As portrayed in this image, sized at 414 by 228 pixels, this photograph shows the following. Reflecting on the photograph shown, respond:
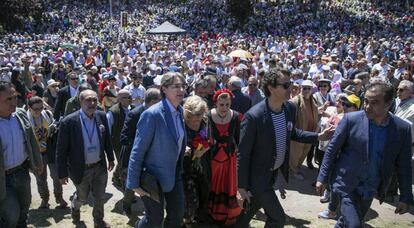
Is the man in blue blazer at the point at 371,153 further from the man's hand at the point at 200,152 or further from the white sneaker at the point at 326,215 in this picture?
the white sneaker at the point at 326,215

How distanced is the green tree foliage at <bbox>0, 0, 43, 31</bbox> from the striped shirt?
35179mm

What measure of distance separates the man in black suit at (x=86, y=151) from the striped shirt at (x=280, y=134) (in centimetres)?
203

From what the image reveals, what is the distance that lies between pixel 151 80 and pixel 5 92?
7776 millimetres

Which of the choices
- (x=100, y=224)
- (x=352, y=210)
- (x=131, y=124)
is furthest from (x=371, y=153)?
A: (x=100, y=224)

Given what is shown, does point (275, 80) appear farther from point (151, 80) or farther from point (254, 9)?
point (254, 9)

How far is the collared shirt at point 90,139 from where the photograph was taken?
5.10 metres

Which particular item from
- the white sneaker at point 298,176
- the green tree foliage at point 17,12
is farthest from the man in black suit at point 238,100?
the green tree foliage at point 17,12

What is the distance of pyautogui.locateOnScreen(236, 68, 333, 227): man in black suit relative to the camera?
13.2ft

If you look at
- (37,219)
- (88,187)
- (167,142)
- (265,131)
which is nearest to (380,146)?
(265,131)

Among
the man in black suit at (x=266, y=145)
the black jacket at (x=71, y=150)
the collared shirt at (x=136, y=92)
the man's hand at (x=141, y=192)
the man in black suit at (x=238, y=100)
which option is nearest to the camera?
the man's hand at (x=141, y=192)

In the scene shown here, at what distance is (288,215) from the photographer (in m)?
5.84

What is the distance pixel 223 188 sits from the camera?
5258 millimetres

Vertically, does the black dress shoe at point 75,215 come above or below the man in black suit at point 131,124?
below

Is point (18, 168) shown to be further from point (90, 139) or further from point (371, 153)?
point (371, 153)
